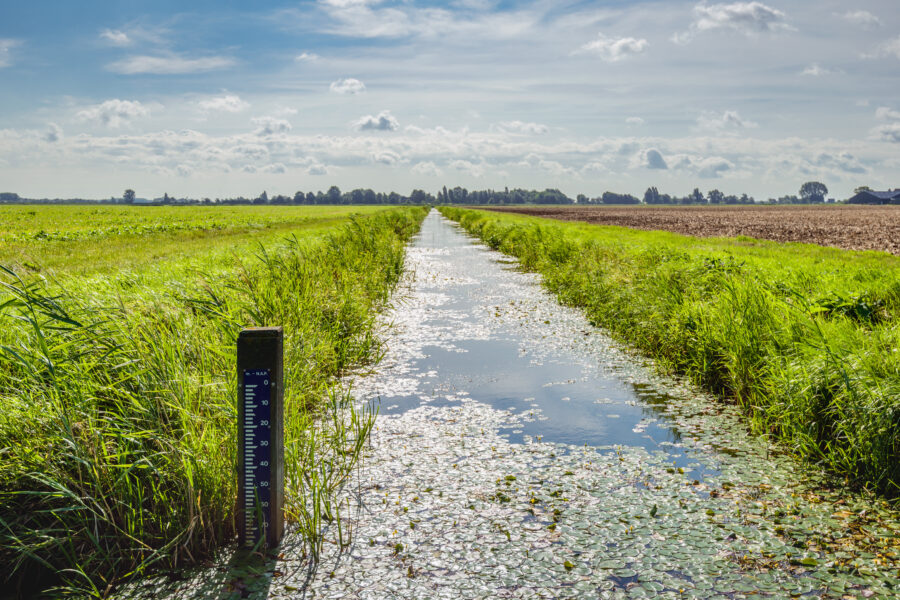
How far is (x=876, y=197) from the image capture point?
11850 cm

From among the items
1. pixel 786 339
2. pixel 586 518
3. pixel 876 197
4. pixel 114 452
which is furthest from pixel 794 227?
pixel 876 197

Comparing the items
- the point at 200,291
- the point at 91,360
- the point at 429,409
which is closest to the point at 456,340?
the point at 429,409

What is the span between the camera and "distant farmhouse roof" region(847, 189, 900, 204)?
115m

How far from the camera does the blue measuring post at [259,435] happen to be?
3502 mm

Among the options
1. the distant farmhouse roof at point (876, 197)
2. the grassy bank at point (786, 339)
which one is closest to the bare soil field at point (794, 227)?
the grassy bank at point (786, 339)

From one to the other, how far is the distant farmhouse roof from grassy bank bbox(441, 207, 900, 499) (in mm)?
127153

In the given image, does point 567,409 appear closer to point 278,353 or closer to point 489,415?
point 489,415

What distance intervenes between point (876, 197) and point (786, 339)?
13854 cm

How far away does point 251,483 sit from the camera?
363 centimetres

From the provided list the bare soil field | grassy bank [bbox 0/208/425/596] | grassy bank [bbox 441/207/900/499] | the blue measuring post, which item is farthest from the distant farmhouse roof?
the blue measuring post

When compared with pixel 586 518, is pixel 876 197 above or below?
above

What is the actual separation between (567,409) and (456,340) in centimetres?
359

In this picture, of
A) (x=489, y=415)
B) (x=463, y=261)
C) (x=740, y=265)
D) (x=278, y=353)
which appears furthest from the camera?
(x=463, y=261)

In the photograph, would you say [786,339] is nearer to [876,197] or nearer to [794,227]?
[794,227]
